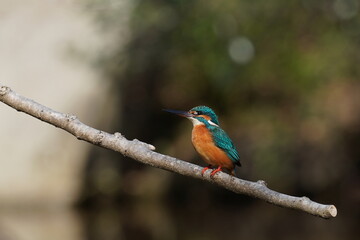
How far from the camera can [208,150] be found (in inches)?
112

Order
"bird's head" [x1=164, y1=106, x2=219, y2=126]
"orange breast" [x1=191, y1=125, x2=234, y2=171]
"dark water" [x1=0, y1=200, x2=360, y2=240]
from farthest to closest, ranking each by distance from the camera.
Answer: "dark water" [x1=0, y1=200, x2=360, y2=240], "bird's head" [x1=164, y1=106, x2=219, y2=126], "orange breast" [x1=191, y1=125, x2=234, y2=171]

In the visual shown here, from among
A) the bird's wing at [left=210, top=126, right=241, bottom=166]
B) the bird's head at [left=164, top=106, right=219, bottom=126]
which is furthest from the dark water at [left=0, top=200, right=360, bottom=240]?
the bird's wing at [left=210, top=126, right=241, bottom=166]

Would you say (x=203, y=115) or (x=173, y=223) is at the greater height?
(x=173, y=223)

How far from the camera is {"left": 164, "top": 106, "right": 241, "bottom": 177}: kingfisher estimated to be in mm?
2793

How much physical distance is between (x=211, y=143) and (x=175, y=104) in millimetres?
9145

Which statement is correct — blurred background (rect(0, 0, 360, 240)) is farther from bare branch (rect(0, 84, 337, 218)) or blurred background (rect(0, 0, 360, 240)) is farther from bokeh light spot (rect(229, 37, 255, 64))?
bare branch (rect(0, 84, 337, 218))

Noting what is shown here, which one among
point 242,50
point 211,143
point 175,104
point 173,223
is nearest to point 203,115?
point 211,143

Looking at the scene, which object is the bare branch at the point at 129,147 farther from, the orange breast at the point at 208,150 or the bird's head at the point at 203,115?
the bird's head at the point at 203,115

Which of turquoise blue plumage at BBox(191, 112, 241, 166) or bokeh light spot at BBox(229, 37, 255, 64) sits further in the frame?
bokeh light spot at BBox(229, 37, 255, 64)

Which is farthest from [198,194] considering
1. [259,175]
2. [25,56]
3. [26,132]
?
[25,56]

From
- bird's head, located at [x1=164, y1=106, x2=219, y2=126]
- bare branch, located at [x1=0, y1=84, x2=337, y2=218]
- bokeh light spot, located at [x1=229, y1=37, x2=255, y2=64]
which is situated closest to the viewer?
bare branch, located at [x1=0, y1=84, x2=337, y2=218]

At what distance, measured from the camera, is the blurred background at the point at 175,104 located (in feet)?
33.3

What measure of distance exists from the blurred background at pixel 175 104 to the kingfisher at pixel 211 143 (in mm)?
6407

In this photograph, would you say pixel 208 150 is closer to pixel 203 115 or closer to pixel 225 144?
pixel 225 144
